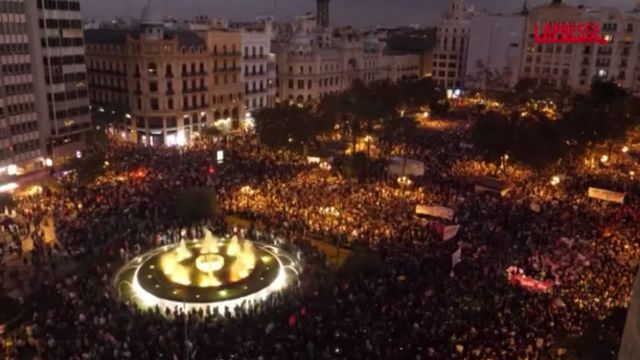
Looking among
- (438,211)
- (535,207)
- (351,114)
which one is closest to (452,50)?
(351,114)

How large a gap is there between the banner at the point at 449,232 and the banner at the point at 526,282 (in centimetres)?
398

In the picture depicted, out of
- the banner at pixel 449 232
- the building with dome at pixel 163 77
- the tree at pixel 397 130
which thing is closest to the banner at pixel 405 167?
the banner at pixel 449 232

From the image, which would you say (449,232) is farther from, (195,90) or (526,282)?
(195,90)

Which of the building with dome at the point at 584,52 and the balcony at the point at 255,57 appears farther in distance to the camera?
the building with dome at the point at 584,52

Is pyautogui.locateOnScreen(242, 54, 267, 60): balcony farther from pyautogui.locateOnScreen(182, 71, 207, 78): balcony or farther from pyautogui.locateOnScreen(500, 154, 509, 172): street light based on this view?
pyautogui.locateOnScreen(500, 154, 509, 172): street light

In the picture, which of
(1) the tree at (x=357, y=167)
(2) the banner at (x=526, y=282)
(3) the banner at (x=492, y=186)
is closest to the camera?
(2) the banner at (x=526, y=282)

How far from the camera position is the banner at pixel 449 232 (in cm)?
2881

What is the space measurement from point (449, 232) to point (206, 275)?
1256 centimetres

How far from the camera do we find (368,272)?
25.0m

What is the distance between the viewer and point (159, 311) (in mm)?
22547

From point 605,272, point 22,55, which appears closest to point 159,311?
point 605,272

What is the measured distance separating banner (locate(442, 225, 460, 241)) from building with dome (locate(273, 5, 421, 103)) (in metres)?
53.3

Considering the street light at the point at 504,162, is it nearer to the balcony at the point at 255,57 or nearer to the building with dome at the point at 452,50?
the balcony at the point at 255,57

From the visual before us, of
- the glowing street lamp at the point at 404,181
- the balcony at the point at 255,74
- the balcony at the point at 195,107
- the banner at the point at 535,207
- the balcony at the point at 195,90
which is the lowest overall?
the glowing street lamp at the point at 404,181
